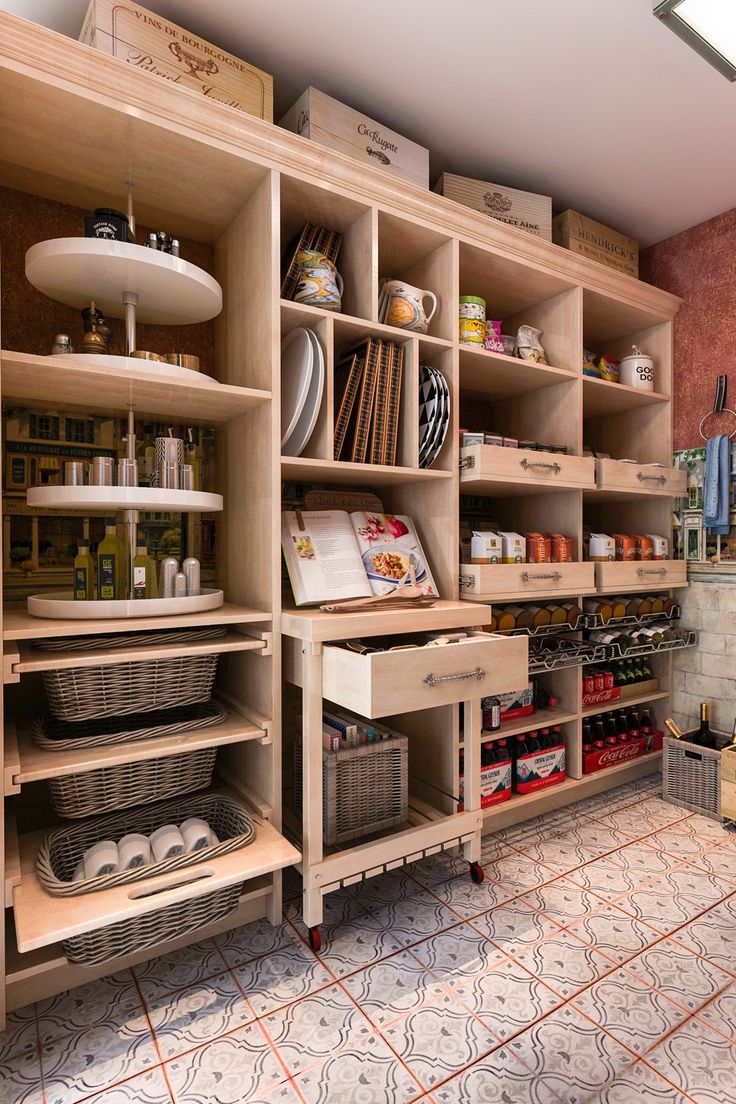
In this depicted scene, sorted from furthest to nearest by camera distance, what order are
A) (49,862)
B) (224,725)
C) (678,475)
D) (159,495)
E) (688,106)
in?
1. (678,475)
2. (688,106)
3. (224,725)
4. (159,495)
5. (49,862)

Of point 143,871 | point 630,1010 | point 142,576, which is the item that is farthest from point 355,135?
point 630,1010

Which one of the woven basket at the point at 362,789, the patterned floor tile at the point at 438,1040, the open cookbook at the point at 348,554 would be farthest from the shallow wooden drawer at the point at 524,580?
the patterned floor tile at the point at 438,1040

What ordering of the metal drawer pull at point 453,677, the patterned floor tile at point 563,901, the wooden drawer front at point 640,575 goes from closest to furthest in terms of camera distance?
1. the metal drawer pull at point 453,677
2. the patterned floor tile at point 563,901
3. the wooden drawer front at point 640,575

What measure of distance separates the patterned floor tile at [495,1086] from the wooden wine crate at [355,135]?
8.04ft

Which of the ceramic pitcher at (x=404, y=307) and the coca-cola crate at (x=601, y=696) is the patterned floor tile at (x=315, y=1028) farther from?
the ceramic pitcher at (x=404, y=307)

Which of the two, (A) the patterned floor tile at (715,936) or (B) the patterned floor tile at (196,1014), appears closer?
(B) the patterned floor tile at (196,1014)

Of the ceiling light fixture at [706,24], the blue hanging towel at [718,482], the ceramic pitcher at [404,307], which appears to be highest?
the ceiling light fixture at [706,24]

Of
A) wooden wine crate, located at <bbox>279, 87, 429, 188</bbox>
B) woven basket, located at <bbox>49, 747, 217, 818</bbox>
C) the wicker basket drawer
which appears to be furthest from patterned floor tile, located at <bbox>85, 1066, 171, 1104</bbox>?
wooden wine crate, located at <bbox>279, 87, 429, 188</bbox>

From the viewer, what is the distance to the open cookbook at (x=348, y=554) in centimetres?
190

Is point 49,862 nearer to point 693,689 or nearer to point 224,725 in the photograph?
point 224,725

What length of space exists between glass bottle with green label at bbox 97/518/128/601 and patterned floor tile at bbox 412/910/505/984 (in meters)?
1.31

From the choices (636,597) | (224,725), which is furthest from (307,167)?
(636,597)

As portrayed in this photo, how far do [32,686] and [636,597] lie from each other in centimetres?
252

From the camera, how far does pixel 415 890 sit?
191 cm
